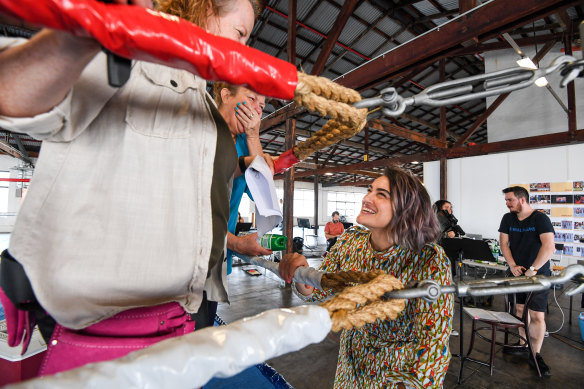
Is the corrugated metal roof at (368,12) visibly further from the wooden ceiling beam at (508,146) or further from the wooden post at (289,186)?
the wooden ceiling beam at (508,146)

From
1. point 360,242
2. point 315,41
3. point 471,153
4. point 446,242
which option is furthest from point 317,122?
point 360,242

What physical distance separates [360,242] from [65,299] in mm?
1454

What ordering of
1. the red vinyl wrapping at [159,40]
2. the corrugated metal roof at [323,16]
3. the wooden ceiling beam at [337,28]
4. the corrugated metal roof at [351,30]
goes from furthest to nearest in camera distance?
the corrugated metal roof at [351,30] → the corrugated metal roof at [323,16] → the wooden ceiling beam at [337,28] → the red vinyl wrapping at [159,40]

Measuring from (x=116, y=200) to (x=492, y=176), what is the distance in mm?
8490

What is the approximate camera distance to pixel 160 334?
0.51 metres

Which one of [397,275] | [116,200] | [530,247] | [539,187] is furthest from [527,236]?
[116,200]

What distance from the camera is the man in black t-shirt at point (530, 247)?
2.90 metres

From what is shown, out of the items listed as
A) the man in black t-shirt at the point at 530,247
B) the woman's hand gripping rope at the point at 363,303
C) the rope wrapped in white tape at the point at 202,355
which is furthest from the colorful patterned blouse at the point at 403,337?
the man in black t-shirt at the point at 530,247

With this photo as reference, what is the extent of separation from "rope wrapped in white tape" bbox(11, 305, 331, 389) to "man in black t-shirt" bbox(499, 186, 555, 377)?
349cm

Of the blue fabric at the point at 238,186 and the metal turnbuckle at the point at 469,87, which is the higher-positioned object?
the metal turnbuckle at the point at 469,87

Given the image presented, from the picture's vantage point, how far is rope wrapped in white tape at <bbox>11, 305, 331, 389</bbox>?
325 millimetres

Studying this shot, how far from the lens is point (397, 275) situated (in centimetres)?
136

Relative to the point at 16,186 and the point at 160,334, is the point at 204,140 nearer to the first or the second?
the point at 160,334

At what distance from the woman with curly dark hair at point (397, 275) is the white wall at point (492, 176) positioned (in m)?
6.36
